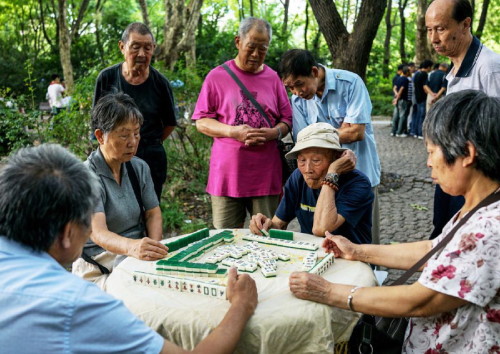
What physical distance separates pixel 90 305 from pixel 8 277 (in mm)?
275

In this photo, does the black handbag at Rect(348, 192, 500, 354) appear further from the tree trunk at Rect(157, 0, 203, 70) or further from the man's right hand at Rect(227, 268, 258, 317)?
the tree trunk at Rect(157, 0, 203, 70)

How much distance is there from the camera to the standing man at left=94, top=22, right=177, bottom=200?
4121 mm

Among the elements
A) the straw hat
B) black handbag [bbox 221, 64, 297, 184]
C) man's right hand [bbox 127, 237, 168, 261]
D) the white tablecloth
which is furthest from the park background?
the white tablecloth

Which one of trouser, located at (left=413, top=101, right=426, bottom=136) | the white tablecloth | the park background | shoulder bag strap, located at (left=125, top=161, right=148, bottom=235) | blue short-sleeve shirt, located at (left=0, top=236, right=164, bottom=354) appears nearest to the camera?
blue short-sleeve shirt, located at (left=0, top=236, right=164, bottom=354)

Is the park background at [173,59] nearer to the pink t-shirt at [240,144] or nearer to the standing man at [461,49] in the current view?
the pink t-shirt at [240,144]

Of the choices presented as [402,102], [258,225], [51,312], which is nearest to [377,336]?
[258,225]

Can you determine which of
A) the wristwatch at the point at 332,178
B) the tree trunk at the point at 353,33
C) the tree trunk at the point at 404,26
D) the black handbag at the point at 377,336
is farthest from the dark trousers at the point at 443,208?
the tree trunk at the point at 404,26

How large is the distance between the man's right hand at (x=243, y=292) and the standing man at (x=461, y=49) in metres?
2.16

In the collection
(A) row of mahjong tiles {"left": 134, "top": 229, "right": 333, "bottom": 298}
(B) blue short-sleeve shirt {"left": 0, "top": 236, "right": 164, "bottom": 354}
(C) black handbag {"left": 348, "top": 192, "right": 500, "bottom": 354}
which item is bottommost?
(C) black handbag {"left": 348, "top": 192, "right": 500, "bottom": 354}

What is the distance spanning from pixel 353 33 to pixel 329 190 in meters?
4.68

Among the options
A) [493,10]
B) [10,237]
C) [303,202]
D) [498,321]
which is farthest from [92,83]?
[493,10]

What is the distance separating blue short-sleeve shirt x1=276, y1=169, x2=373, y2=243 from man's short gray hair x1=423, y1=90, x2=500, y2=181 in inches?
44.7

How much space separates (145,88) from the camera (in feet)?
14.1

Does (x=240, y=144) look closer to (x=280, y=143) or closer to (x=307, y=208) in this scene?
(x=280, y=143)
